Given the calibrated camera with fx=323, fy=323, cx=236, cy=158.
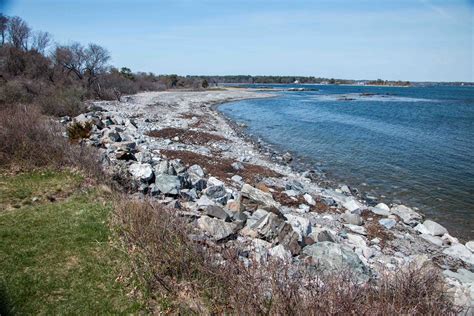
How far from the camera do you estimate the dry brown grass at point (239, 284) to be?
3.52 metres

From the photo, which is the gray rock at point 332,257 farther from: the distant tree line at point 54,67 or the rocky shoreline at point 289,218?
the distant tree line at point 54,67

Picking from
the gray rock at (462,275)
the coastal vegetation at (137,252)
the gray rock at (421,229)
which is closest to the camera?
the coastal vegetation at (137,252)

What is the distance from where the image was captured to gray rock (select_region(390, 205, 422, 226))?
10477 mm

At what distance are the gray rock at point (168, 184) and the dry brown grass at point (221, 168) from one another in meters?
3.13

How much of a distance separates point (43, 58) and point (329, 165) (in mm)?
36463

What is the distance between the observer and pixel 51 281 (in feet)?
15.7

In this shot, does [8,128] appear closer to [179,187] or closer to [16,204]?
[16,204]

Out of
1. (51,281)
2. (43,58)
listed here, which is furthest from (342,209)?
(43,58)

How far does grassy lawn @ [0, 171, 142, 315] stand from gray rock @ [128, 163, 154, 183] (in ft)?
5.22

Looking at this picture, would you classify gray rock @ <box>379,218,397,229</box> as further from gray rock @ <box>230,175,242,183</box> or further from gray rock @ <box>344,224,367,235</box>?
gray rock @ <box>230,175,242,183</box>

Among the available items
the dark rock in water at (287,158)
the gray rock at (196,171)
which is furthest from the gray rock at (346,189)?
the gray rock at (196,171)

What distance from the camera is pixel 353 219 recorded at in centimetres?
979

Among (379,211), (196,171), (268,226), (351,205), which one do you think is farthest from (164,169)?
(379,211)

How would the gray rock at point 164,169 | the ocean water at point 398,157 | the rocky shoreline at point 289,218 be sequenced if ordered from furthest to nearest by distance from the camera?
the ocean water at point 398,157 < the gray rock at point 164,169 < the rocky shoreline at point 289,218
